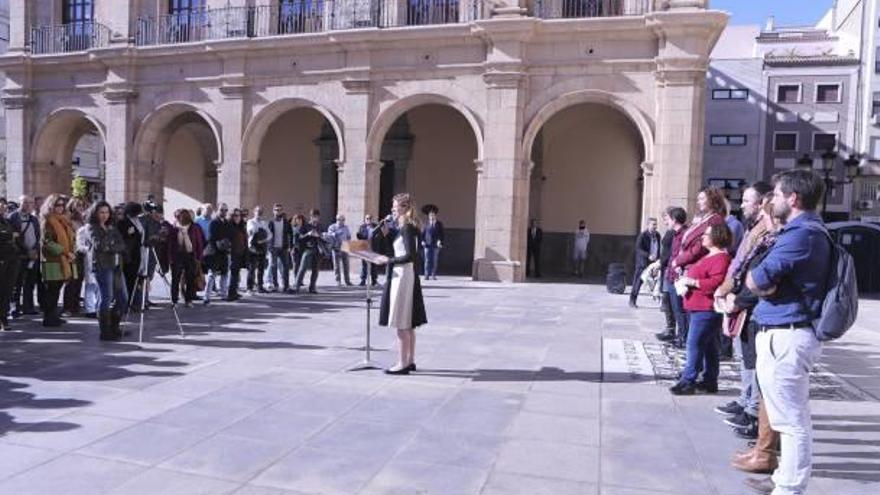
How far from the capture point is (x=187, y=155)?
24.4m

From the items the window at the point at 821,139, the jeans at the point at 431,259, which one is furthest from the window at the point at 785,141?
the jeans at the point at 431,259

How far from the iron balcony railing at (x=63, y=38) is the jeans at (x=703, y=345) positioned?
20.5 meters

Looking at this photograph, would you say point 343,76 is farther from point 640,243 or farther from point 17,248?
point 17,248

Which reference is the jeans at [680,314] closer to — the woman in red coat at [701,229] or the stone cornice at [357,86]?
the woman in red coat at [701,229]

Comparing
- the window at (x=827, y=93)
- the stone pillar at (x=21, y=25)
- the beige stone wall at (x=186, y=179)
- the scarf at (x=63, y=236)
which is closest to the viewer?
the scarf at (x=63, y=236)

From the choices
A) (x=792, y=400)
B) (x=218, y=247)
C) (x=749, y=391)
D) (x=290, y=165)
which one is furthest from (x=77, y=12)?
(x=792, y=400)

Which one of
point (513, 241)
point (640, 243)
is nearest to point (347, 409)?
point (640, 243)

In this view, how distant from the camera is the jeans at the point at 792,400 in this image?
3586 millimetres

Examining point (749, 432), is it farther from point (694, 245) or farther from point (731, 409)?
point (694, 245)

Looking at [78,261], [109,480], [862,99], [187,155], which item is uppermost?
[862,99]

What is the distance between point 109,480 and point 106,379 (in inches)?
98.1

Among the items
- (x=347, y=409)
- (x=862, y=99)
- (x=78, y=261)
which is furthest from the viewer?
(x=862, y=99)

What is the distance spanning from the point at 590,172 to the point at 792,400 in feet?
57.4

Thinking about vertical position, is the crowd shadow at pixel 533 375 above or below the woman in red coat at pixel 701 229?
below
